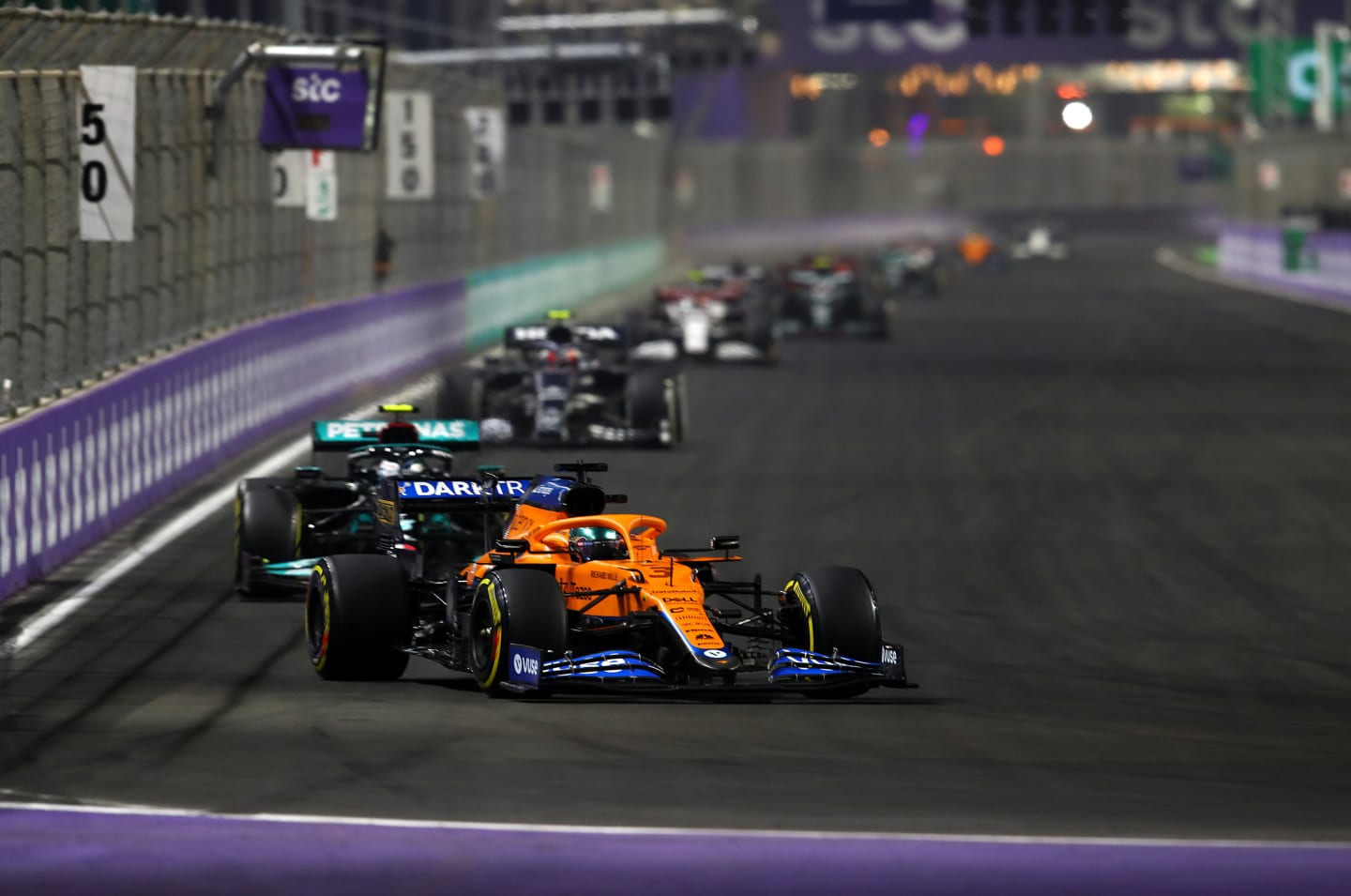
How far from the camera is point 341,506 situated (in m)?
17.0

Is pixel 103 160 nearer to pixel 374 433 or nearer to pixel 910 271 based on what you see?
pixel 374 433

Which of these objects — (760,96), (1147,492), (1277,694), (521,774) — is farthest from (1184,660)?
(760,96)

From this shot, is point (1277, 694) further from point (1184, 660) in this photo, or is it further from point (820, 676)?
point (820, 676)

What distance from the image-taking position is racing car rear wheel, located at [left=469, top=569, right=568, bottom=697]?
1240 centimetres

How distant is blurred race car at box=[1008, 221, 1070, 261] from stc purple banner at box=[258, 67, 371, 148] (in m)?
70.0

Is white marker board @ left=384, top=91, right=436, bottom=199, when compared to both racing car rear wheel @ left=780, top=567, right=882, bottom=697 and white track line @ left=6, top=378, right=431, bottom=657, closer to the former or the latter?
white track line @ left=6, top=378, right=431, bottom=657

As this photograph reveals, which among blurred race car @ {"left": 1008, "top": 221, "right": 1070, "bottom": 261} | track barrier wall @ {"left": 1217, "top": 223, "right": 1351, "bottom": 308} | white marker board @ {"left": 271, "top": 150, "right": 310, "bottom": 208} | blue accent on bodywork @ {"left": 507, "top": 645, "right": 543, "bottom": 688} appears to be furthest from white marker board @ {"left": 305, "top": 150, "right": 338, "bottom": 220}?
blurred race car @ {"left": 1008, "top": 221, "right": 1070, "bottom": 261}

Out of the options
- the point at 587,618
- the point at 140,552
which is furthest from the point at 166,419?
the point at 587,618

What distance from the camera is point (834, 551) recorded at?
18969 millimetres

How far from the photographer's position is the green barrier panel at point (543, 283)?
44.4m

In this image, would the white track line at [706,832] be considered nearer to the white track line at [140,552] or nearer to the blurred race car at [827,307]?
the white track line at [140,552]

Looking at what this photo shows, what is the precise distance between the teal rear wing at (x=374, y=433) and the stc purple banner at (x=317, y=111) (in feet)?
32.8

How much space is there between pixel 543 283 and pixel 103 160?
34.7m

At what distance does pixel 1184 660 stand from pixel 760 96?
106m
